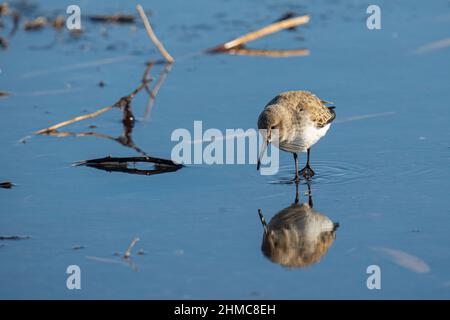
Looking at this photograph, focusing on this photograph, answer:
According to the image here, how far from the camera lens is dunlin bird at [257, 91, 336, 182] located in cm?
776

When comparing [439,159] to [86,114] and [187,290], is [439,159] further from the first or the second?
[86,114]

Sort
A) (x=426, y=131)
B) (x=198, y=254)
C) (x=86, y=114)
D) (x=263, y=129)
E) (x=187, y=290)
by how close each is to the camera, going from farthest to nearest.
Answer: (x=86, y=114), (x=426, y=131), (x=263, y=129), (x=198, y=254), (x=187, y=290)

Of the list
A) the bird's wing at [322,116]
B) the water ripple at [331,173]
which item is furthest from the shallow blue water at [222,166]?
the bird's wing at [322,116]

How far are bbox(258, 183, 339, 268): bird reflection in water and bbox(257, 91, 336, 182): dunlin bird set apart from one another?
0.83m

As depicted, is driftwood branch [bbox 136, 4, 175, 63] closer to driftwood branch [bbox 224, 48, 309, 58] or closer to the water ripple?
driftwood branch [bbox 224, 48, 309, 58]

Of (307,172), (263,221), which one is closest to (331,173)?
(307,172)

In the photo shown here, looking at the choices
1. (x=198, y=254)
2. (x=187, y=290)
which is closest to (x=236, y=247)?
(x=198, y=254)

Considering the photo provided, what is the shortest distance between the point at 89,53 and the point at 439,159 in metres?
5.49

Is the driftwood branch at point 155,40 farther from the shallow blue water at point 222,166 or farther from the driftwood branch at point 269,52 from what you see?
the driftwood branch at point 269,52

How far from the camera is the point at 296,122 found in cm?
799

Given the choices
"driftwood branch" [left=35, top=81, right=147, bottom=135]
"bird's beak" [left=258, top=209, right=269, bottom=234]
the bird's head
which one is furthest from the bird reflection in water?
"driftwood branch" [left=35, top=81, right=147, bottom=135]

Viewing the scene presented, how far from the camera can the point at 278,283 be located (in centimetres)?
582

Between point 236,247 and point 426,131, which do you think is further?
point 426,131

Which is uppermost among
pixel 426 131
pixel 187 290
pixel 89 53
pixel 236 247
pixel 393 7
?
pixel 393 7
